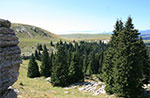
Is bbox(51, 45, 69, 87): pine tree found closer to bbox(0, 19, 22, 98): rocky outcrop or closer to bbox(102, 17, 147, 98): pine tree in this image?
bbox(102, 17, 147, 98): pine tree

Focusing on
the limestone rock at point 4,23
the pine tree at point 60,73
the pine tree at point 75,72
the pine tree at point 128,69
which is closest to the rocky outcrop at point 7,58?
the limestone rock at point 4,23

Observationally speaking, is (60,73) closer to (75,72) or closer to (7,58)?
(75,72)

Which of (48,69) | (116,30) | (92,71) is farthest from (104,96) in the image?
(92,71)

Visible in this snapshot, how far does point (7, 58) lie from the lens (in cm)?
979

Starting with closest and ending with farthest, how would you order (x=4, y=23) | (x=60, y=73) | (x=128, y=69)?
(x=4, y=23), (x=128, y=69), (x=60, y=73)

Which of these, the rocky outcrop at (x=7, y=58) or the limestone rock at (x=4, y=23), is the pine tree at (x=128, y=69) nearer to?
the rocky outcrop at (x=7, y=58)

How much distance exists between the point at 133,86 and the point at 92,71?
6325 cm

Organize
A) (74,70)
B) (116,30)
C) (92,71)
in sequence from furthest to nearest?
(92,71), (74,70), (116,30)

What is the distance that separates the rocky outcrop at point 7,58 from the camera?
938 centimetres

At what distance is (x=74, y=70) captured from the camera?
4234 cm

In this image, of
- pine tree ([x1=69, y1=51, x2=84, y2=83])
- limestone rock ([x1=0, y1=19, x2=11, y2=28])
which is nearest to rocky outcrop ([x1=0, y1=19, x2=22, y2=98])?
limestone rock ([x1=0, y1=19, x2=11, y2=28])

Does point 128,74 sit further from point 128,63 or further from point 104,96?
point 104,96

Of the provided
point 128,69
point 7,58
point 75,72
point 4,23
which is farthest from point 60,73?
point 4,23

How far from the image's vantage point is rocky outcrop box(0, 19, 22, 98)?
30.8 feet
